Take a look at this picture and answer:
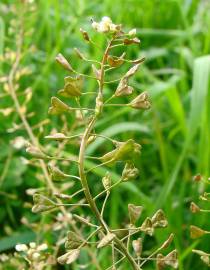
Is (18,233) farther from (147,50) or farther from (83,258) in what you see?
(147,50)

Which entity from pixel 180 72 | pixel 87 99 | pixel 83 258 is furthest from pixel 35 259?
pixel 180 72

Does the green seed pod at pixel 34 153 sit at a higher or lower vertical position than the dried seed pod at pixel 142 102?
lower

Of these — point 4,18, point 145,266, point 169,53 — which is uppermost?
point 4,18

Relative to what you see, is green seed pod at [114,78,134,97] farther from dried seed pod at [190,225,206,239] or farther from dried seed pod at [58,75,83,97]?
dried seed pod at [190,225,206,239]

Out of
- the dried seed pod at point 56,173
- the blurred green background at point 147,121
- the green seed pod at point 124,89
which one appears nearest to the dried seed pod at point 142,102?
the green seed pod at point 124,89

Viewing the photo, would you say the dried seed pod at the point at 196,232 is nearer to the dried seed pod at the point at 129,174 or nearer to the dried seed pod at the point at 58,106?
the dried seed pod at the point at 129,174

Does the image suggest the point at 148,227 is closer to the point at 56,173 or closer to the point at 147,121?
the point at 56,173
